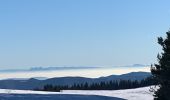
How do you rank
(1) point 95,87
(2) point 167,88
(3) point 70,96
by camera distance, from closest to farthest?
(2) point 167,88 → (3) point 70,96 → (1) point 95,87

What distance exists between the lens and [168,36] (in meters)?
45.4

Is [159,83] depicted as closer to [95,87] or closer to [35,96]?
[35,96]

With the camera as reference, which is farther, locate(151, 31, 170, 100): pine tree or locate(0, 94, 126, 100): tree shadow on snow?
locate(0, 94, 126, 100): tree shadow on snow

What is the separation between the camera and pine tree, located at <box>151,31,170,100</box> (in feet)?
143

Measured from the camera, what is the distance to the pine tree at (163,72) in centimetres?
4369

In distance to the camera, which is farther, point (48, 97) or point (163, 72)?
point (48, 97)

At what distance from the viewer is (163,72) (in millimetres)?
44281

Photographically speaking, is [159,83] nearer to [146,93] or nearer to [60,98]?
[60,98]

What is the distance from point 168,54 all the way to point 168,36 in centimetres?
179

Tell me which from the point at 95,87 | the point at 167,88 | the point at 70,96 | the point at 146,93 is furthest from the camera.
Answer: the point at 95,87

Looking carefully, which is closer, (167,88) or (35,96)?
(167,88)

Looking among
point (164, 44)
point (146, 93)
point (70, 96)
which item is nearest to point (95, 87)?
point (146, 93)

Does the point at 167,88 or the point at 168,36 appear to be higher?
the point at 168,36

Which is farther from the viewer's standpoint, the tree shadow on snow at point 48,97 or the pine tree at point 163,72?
the tree shadow on snow at point 48,97
